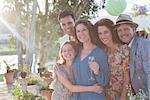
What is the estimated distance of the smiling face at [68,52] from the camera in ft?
9.01

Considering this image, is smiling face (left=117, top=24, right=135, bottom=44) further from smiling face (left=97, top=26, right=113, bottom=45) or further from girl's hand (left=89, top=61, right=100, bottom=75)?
girl's hand (left=89, top=61, right=100, bottom=75)

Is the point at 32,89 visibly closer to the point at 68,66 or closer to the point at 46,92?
the point at 46,92

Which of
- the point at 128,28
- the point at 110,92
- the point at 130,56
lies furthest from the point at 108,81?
the point at 128,28

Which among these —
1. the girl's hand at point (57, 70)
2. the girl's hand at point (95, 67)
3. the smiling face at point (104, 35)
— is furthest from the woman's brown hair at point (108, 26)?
the girl's hand at point (57, 70)

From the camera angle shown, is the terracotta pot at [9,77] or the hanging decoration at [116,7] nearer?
the hanging decoration at [116,7]

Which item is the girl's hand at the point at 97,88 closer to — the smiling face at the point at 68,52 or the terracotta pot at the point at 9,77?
the smiling face at the point at 68,52

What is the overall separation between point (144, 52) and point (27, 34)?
7.99 m

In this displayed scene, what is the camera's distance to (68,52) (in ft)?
9.03

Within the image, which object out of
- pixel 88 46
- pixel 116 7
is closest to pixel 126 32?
pixel 88 46

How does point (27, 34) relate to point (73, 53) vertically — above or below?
above

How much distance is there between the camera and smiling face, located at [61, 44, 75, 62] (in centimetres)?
275

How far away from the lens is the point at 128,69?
2635mm

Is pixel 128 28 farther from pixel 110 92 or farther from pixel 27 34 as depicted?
pixel 27 34

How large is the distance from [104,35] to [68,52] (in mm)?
308
